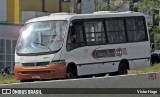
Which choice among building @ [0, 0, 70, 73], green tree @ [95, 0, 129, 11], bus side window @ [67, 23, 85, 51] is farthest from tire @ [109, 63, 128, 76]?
building @ [0, 0, 70, 73]

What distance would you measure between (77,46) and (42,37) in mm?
1474

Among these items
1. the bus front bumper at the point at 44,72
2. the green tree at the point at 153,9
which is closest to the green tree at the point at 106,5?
the green tree at the point at 153,9

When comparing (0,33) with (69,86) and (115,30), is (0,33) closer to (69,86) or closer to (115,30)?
(115,30)

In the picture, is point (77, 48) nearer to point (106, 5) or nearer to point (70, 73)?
point (70, 73)

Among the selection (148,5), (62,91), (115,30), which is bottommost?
(62,91)

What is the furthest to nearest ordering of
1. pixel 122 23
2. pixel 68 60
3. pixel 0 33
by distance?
pixel 0 33, pixel 122 23, pixel 68 60

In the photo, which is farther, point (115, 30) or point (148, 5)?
point (148, 5)

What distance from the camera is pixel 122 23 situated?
2191 centimetres

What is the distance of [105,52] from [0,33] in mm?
19730

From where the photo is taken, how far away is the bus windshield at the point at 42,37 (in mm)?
18172

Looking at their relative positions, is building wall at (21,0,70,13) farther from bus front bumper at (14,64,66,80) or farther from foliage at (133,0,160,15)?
bus front bumper at (14,64,66,80)

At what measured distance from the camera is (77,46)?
19.0 m

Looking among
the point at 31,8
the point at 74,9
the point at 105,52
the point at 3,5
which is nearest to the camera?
the point at 105,52

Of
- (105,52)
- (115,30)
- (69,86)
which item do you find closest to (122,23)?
(115,30)
